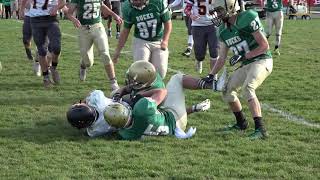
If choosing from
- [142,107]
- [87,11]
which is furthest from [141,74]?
[87,11]

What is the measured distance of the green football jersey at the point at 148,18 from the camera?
25.3ft

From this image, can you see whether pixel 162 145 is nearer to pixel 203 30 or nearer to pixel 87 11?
pixel 87 11

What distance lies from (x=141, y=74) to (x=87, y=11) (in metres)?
2.91

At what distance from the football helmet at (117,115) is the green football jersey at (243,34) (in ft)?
4.55

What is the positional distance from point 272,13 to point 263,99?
21.1ft

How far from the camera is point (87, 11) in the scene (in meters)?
8.91

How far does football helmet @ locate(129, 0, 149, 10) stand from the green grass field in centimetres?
161

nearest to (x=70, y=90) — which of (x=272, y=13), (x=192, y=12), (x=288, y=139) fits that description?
(x=192, y=12)

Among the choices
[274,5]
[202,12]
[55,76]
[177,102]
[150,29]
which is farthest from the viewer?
[274,5]

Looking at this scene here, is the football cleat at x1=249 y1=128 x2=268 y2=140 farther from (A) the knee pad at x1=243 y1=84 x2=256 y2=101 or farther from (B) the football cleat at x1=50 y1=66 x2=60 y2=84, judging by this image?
(B) the football cleat at x1=50 y1=66 x2=60 y2=84

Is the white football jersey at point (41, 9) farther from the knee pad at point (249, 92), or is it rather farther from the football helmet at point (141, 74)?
the knee pad at point (249, 92)

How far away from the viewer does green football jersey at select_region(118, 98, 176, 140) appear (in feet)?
20.1

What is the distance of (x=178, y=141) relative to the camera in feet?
20.1

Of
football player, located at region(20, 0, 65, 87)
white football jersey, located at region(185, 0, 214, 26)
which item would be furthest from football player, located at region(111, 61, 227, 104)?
white football jersey, located at region(185, 0, 214, 26)
